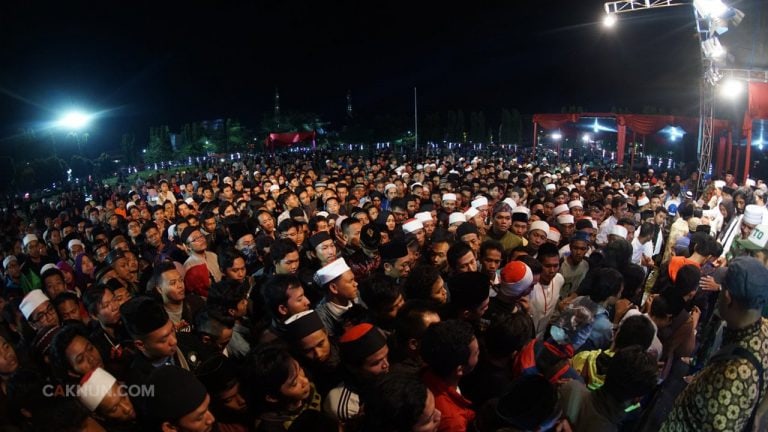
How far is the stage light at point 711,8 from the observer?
9.08 m

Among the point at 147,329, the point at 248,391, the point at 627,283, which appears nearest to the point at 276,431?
the point at 248,391

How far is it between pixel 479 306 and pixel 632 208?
6.96 m

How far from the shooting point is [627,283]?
13.9 ft

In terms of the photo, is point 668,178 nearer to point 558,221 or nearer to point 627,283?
point 558,221

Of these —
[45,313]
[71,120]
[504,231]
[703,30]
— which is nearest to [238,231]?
[45,313]

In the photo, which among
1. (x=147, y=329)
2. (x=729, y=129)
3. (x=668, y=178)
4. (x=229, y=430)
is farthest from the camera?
(x=729, y=129)

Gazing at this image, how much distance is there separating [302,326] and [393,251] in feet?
6.20

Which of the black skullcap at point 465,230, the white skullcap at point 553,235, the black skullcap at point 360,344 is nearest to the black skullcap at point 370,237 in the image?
the black skullcap at point 465,230

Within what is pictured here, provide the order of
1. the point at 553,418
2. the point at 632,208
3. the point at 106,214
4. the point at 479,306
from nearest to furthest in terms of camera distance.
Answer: the point at 553,418, the point at 479,306, the point at 632,208, the point at 106,214

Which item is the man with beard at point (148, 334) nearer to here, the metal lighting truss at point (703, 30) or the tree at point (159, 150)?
the metal lighting truss at point (703, 30)

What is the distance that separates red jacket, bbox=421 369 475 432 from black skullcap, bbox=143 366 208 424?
122cm

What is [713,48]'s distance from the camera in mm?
9930

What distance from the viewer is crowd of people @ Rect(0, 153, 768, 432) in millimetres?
2277

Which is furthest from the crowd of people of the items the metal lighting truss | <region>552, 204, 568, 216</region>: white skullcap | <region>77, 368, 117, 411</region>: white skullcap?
the metal lighting truss
